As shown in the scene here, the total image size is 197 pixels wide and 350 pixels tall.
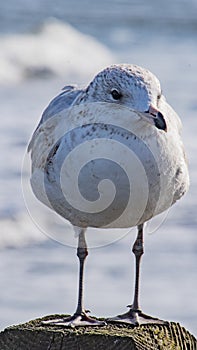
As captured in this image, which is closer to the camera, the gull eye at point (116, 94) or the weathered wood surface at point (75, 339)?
the weathered wood surface at point (75, 339)

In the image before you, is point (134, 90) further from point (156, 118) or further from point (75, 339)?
point (75, 339)

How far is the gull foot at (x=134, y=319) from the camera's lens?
5.47 metres

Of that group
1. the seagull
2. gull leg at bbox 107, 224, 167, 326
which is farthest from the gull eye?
gull leg at bbox 107, 224, 167, 326

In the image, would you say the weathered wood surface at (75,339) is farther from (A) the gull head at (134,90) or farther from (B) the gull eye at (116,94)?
(B) the gull eye at (116,94)

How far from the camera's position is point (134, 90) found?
17.7 ft

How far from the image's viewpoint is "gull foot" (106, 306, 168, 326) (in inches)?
215

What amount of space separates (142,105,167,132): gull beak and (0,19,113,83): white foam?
6.43 metres

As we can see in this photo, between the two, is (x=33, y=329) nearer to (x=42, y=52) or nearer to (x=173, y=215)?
(x=173, y=215)

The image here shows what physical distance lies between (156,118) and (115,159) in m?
0.43

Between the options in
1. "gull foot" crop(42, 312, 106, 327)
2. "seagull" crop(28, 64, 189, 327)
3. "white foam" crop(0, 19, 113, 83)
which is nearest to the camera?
"gull foot" crop(42, 312, 106, 327)

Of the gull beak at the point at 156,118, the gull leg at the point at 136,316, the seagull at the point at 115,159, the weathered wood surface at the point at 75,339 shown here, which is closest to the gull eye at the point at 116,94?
the seagull at the point at 115,159

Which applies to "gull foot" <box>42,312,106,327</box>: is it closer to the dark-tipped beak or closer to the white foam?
the dark-tipped beak

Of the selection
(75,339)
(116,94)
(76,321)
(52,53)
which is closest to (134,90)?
(116,94)

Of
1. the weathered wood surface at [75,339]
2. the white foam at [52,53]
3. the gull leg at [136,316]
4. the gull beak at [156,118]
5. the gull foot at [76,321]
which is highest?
the white foam at [52,53]
